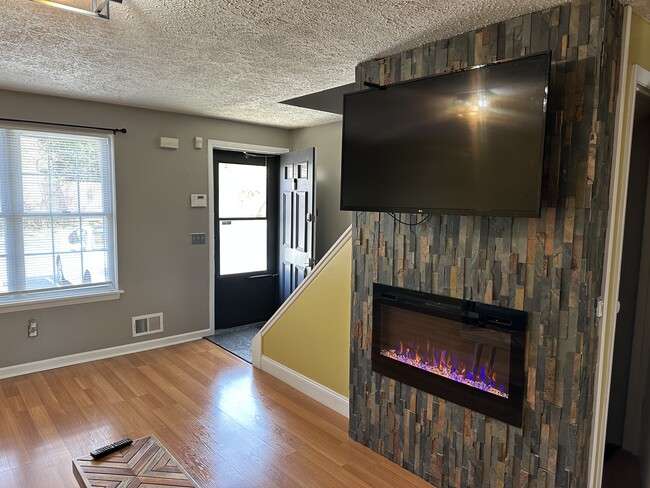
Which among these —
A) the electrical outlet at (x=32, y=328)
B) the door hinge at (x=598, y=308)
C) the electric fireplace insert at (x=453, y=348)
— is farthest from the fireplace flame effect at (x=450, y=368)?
the electrical outlet at (x=32, y=328)

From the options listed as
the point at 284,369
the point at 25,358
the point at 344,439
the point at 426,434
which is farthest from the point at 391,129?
the point at 25,358

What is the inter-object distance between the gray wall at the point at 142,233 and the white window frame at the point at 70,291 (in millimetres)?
52

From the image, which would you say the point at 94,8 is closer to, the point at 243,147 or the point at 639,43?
the point at 639,43

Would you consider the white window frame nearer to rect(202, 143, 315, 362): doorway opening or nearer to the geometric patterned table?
rect(202, 143, 315, 362): doorway opening

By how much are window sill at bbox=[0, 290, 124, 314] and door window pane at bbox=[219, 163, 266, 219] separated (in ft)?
4.70

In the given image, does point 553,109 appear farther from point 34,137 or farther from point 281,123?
point 34,137

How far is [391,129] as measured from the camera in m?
2.30

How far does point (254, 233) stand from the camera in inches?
208

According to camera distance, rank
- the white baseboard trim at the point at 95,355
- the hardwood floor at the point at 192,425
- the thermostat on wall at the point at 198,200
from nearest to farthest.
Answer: the hardwood floor at the point at 192,425 → the white baseboard trim at the point at 95,355 → the thermostat on wall at the point at 198,200

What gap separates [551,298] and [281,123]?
3754 mm

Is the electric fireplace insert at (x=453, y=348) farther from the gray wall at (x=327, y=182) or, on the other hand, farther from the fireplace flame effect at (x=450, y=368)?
the gray wall at (x=327, y=182)

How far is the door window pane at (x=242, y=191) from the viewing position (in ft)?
16.3

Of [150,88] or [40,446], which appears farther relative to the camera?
[150,88]

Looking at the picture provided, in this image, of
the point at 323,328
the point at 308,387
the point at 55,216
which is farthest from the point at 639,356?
the point at 55,216
